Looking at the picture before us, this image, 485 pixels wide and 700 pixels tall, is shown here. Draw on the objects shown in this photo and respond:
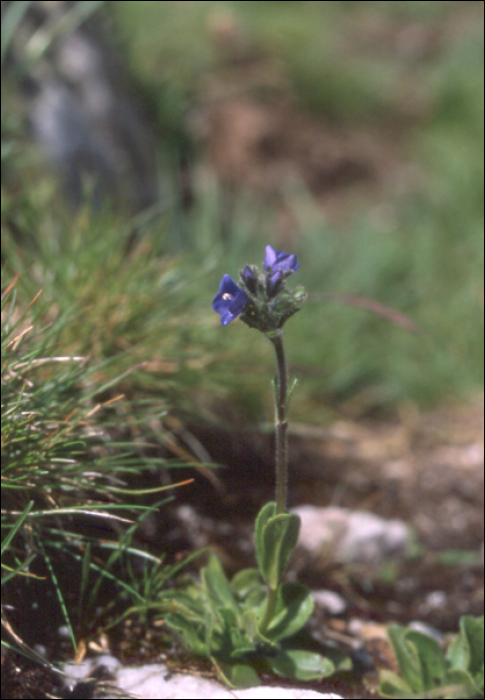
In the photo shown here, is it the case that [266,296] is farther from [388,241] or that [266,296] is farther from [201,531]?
[388,241]

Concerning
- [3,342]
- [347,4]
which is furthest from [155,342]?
[347,4]

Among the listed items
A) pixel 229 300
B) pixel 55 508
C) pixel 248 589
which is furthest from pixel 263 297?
pixel 248 589

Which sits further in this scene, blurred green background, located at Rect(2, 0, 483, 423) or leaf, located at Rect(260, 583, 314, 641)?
blurred green background, located at Rect(2, 0, 483, 423)

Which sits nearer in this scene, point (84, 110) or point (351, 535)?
point (351, 535)

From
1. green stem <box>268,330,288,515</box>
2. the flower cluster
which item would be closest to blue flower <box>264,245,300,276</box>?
the flower cluster

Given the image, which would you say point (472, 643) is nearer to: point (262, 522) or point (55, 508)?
point (262, 522)

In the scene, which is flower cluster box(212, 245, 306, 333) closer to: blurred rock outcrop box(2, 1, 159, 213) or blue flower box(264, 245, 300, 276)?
blue flower box(264, 245, 300, 276)

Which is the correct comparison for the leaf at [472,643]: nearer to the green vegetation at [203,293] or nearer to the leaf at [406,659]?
the green vegetation at [203,293]
